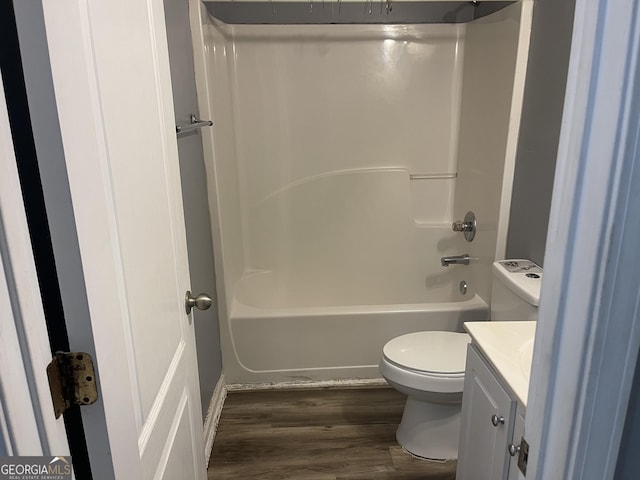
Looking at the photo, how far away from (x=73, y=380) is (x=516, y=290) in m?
1.53

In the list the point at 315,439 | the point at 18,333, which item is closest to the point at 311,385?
the point at 315,439

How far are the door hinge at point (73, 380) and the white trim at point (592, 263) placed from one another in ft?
2.14

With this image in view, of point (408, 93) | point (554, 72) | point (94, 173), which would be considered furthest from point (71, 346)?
point (408, 93)

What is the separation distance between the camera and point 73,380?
704mm

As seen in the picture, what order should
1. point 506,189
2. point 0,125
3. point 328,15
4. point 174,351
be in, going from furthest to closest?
point 328,15
point 506,189
point 174,351
point 0,125

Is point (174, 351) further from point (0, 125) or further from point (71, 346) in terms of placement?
point (0, 125)

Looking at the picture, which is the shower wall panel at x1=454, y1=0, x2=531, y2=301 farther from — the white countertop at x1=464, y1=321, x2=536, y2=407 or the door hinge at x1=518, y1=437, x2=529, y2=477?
the door hinge at x1=518, y1=437, x2=529, y2=477

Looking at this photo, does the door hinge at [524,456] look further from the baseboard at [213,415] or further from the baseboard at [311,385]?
the baseboard at [311,385]

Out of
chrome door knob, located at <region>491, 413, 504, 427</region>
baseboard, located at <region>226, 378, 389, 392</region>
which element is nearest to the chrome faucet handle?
baseboard, located at <region>226, 378, 389, 392</region>

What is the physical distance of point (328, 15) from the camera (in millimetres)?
2648

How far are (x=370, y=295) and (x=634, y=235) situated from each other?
247 cm

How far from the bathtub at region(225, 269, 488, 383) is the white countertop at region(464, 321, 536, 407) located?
106 cm

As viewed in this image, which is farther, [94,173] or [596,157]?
[94,173]

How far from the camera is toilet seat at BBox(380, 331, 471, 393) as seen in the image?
1.87 m
